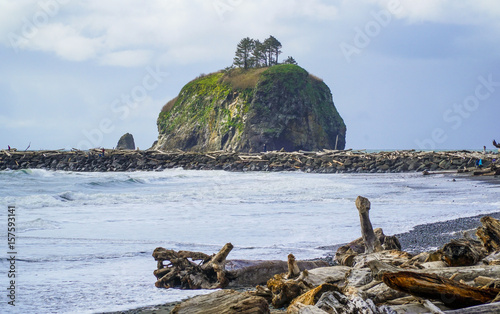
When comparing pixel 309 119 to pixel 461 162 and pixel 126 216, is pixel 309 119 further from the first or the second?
pixel 126 216

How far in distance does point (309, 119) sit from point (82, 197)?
49342 mm

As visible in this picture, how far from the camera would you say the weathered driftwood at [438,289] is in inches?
109

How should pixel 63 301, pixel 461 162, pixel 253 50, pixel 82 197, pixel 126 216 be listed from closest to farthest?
pixel 63 301 < pixel 126 216 < pixel 82 197 < pixel 461 162 < pixel 253 50

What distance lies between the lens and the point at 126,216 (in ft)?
35.2

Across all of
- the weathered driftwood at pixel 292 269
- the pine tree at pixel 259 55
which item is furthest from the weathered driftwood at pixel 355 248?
the pine tree at pixel 259 55

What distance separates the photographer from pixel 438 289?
9.22ft

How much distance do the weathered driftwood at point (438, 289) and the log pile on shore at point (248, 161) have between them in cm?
2964

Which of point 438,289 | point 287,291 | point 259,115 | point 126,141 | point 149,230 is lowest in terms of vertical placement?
point 149,230

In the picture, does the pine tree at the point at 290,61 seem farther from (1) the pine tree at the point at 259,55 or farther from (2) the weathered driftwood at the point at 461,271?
(2) the weathered driftwood at the point at 461,271

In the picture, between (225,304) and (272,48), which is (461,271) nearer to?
(225,304)

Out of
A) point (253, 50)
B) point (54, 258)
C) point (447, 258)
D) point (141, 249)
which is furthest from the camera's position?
point (253, 50)

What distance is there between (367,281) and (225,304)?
1.18 metres

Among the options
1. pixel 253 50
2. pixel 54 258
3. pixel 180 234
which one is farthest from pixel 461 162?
pixel 253 50

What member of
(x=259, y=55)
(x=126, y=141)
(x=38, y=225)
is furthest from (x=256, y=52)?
(x=38, y=225)
